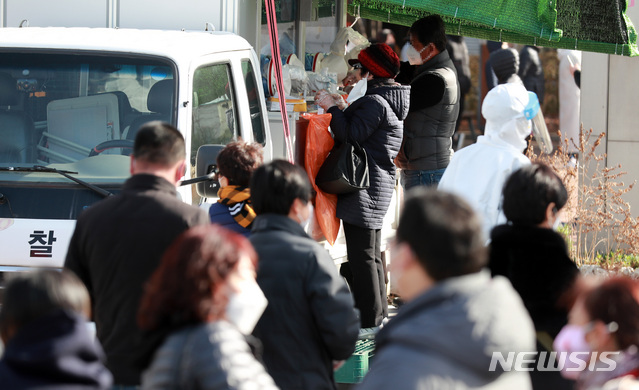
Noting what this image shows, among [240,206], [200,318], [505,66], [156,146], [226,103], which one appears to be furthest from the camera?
[505,66]

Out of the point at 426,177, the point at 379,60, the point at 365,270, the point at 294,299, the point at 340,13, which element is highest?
the point at 340,13

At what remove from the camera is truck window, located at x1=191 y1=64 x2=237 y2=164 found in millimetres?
4762

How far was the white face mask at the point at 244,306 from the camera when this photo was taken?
2369mm

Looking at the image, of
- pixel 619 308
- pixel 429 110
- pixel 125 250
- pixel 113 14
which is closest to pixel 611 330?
pixel 619 308

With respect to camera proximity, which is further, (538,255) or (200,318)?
(538,255)

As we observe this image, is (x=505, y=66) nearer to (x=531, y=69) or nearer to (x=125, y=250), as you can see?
(x=531, y=69)

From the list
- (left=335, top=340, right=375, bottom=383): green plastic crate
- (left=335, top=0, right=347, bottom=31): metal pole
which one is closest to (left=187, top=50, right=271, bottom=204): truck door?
(left=335, top=340, right=375, bottom=383): green plastic crate

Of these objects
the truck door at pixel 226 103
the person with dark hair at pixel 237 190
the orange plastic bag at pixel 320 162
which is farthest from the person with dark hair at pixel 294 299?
the orange plastic bag at pixel 320 162

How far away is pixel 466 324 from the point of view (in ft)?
6.58

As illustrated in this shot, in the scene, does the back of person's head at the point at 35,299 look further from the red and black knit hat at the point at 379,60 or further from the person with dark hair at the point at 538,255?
the red and black knit hat at the point at 379,60

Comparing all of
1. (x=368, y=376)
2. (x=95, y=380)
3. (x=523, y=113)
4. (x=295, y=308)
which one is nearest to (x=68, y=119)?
(x=295, y=308)

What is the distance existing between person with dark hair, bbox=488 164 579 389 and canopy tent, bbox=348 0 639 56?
3.40 m

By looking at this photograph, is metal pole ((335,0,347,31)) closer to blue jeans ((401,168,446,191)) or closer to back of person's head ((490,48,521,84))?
blue jeans ((401,168,446,191))

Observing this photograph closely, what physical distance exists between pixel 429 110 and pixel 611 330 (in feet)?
13.8
